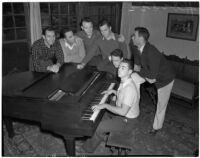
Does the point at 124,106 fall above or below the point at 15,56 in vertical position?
above

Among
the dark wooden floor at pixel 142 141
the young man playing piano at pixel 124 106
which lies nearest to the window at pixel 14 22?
the dark wooden floor at pixel 142 141

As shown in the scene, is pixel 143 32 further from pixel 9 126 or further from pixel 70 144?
pixel 9 126

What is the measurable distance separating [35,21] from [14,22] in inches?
28.4

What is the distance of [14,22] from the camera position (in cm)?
564

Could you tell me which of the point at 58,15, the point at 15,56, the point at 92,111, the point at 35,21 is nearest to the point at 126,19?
the point at 58,15

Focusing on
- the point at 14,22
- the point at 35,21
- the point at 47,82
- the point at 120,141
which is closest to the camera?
the point at 120,141

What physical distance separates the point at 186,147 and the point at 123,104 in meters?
1.84

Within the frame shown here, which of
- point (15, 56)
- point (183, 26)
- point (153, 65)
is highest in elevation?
Answer: point (183, 26)

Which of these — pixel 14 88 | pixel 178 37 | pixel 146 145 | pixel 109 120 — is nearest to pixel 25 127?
pixel 14 88

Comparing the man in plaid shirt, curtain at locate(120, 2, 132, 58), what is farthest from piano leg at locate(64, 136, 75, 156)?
curtain at locate(120, 2, 132, 58)

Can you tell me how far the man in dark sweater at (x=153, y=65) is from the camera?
3.30m

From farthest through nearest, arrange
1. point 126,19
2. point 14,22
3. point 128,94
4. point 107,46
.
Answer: point 126,19
point 14,22
point 107,46
point 128,94

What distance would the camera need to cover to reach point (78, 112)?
2.48 metres

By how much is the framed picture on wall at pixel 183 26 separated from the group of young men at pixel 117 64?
326 cm
